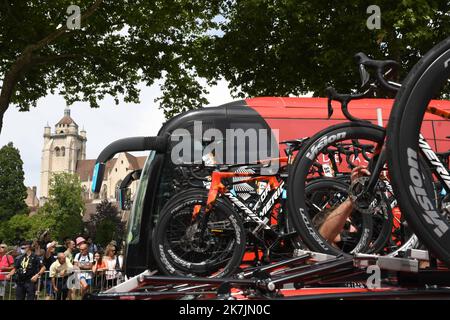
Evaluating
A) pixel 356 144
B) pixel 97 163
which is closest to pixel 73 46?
pixel 97 163

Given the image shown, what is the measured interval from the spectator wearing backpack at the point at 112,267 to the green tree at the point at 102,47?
5.57 meters

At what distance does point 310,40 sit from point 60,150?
15757 cm

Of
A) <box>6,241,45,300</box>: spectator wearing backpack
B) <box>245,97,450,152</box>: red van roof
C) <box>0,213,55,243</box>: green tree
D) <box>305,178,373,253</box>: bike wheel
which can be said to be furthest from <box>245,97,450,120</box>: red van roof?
<box>0,213,55,243</box>: green tree

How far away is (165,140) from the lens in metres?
7.81

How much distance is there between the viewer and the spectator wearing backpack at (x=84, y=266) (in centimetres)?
1195

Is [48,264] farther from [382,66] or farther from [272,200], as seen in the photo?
[382,66]

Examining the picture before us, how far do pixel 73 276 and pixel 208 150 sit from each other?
19.7 ft

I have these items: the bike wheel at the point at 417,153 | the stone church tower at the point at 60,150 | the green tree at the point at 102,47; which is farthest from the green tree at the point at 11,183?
the bike wheel at the point at 417,153

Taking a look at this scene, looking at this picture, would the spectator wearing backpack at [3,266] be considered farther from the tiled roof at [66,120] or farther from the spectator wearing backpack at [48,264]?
the tiled roof at [66,120]

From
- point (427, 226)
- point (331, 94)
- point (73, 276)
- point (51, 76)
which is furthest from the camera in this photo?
point (51, 76)

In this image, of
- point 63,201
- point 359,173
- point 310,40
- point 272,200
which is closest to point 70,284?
point 272,200
